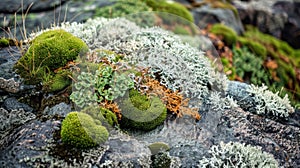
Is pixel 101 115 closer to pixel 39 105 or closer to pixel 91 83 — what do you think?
pixel 91 83

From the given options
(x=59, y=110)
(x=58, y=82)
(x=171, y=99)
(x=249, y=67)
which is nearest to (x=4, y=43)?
(x=58, y=82)

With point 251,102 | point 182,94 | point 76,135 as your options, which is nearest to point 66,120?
point 76,135

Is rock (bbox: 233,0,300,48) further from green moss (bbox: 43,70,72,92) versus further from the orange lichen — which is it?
green moss (bbox: 43,70,72,92)

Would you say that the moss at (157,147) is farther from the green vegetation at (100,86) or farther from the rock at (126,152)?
the green vegetation at (100,86)

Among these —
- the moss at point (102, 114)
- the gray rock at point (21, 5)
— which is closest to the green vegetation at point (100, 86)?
the moss at point (102, 114)

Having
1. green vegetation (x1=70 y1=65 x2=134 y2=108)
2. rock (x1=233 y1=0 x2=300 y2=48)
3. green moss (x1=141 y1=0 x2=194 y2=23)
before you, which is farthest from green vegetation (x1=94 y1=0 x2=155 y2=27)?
rock (x1=233 y1=0 x2=300 y2=48)
